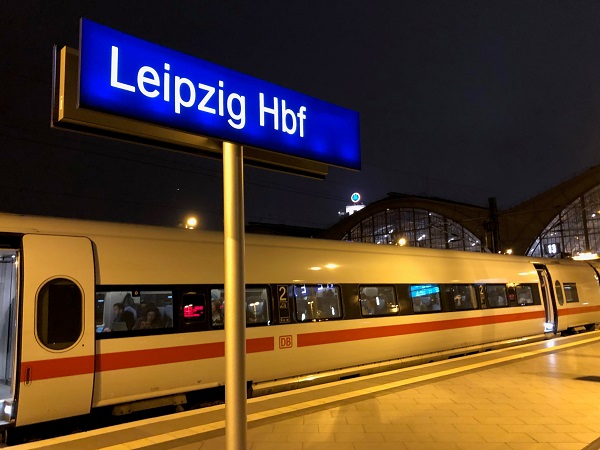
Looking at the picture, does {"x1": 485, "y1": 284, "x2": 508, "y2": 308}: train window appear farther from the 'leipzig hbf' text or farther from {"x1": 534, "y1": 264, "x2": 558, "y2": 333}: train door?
the 'leipzig hbf' text

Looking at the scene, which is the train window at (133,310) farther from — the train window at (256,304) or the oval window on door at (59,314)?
the train window at (256,304)

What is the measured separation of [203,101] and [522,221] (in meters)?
46.8

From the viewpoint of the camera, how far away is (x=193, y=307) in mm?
7617

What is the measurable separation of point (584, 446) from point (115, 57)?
5.89 m

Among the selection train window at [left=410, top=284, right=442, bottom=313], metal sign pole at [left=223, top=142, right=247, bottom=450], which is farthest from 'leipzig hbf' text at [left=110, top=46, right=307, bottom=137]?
train window at [left=410, top=284, right=442, bottom=313]

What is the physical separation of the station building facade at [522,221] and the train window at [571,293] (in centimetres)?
1087

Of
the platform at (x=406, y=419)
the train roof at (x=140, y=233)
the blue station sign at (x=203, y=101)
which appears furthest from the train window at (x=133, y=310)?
the blue station sign at (x=203, y=101)

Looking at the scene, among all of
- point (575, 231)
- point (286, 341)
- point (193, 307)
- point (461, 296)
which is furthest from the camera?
point (575, 231)

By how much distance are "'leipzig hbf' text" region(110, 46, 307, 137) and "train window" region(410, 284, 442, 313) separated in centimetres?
843

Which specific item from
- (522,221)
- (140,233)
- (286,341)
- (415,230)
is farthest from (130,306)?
(415,230)

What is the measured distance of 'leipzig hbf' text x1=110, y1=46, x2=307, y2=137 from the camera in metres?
2.98

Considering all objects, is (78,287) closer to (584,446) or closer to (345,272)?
(345,272)

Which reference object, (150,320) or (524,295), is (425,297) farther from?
(150,320)

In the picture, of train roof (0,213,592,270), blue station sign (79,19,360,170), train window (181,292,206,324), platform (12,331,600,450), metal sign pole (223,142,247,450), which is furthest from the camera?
train window (181,292,206,324)
